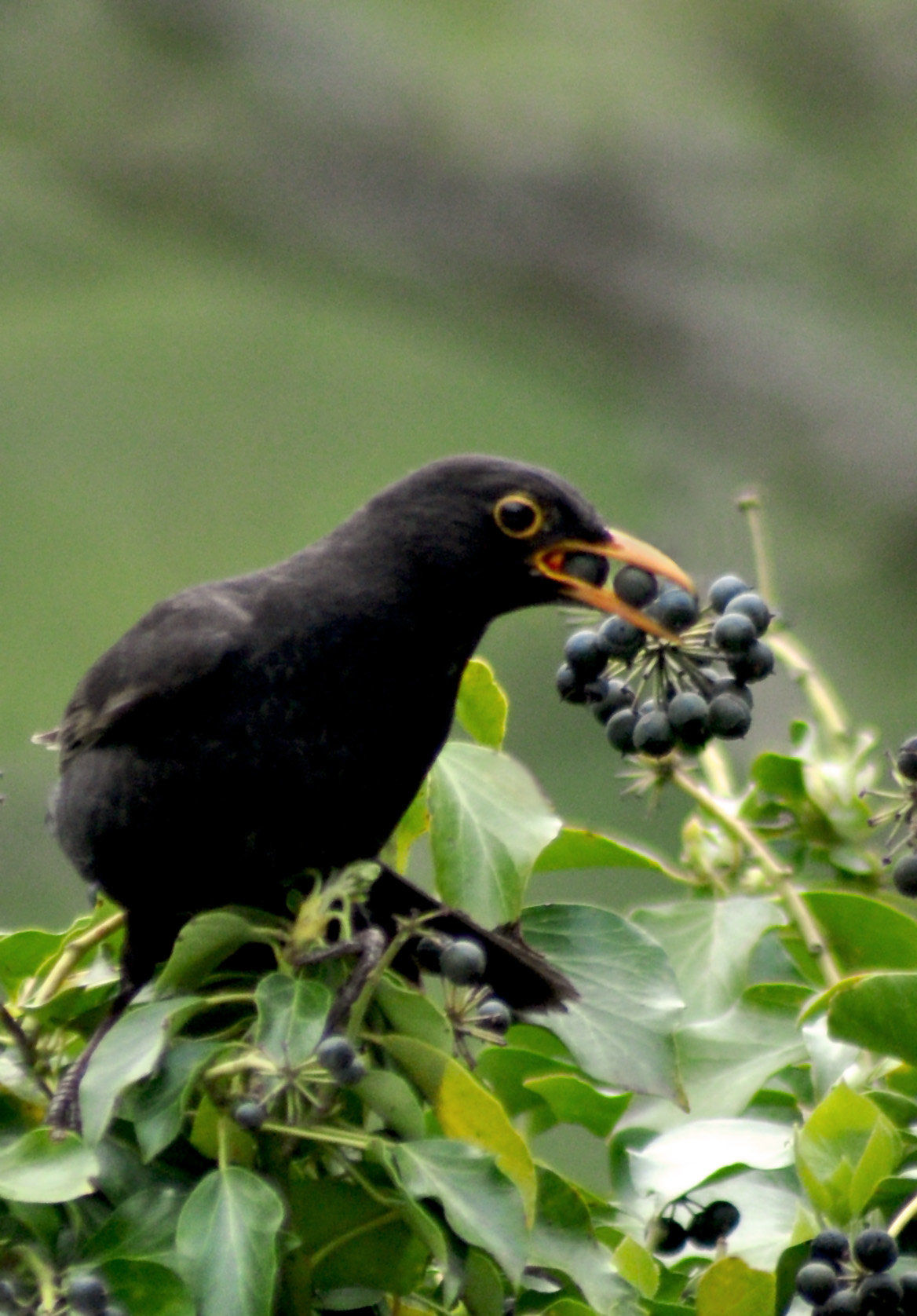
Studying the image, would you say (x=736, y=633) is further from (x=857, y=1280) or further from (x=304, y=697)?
(x=857, y=1280)

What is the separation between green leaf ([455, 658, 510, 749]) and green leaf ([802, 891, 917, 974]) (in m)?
0.59

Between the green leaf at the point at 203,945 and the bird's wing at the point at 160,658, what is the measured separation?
2.27 ft

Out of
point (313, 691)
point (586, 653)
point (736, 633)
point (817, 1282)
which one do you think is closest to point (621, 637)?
point (586, 653)

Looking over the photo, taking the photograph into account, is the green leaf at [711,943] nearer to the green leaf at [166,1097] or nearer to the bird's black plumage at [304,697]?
the bird's black plumage at [304,697]

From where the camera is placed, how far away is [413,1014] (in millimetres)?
2242

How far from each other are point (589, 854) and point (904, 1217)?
2.95 ft

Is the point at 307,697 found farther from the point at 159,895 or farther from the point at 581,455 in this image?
the point at 581,455

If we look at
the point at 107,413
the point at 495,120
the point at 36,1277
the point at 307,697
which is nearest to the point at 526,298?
the point at 495,120

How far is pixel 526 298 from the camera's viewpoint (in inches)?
281

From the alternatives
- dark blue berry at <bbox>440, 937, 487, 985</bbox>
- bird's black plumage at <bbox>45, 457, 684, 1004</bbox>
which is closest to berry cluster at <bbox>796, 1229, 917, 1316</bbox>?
dark blue berry at <bbox>440, 937, 487, 985</bbox>

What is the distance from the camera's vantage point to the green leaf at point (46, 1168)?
194 centimetres

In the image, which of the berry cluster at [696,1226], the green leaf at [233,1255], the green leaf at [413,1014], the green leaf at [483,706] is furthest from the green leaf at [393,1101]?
the green leaf at [483,706]

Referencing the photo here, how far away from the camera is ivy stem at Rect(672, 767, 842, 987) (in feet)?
8.45

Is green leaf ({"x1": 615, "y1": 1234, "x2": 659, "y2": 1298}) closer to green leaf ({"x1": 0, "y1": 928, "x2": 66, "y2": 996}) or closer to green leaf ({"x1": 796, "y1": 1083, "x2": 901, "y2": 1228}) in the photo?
green leaf ({"x1": 796, "y1": 1083, "x2": 901, "y2": 1228})
